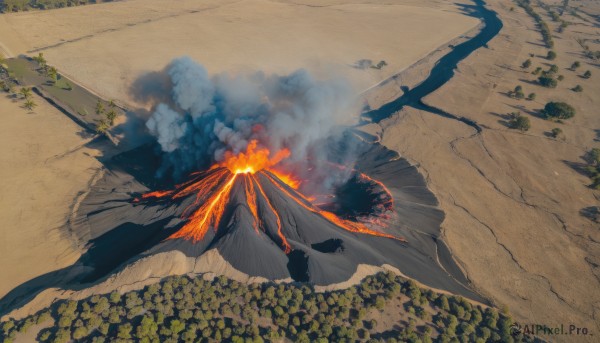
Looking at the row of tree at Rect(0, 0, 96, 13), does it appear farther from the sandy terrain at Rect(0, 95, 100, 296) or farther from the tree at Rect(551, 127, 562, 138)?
the tree at Rect(551, 127, 562, 138)

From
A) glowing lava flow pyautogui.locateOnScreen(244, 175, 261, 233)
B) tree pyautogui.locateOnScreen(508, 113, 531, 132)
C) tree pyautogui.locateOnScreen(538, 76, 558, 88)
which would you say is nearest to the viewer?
glowing lava flow pyautogui.locateOnScreen(244, 175, 261, 233)

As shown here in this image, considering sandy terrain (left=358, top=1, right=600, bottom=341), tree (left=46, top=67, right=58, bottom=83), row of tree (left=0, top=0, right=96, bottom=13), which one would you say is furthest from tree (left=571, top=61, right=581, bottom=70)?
row of tree (left=0, top=0, right=96, bottom=13)

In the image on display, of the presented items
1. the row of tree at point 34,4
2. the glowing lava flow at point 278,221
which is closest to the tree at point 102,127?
the glowing lava flow at point 278,221

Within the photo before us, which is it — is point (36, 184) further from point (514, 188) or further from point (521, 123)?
point (521, 123)

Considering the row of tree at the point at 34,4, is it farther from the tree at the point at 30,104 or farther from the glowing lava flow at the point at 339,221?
the glowing lava flow at the point at 339,221

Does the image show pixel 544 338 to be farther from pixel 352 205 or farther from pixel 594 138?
pixel 594 138

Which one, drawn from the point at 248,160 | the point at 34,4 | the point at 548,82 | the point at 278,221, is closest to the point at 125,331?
the point at 278,221

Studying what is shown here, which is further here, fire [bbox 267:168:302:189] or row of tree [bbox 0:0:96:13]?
row of tree [bbox 0:0:96:13]
